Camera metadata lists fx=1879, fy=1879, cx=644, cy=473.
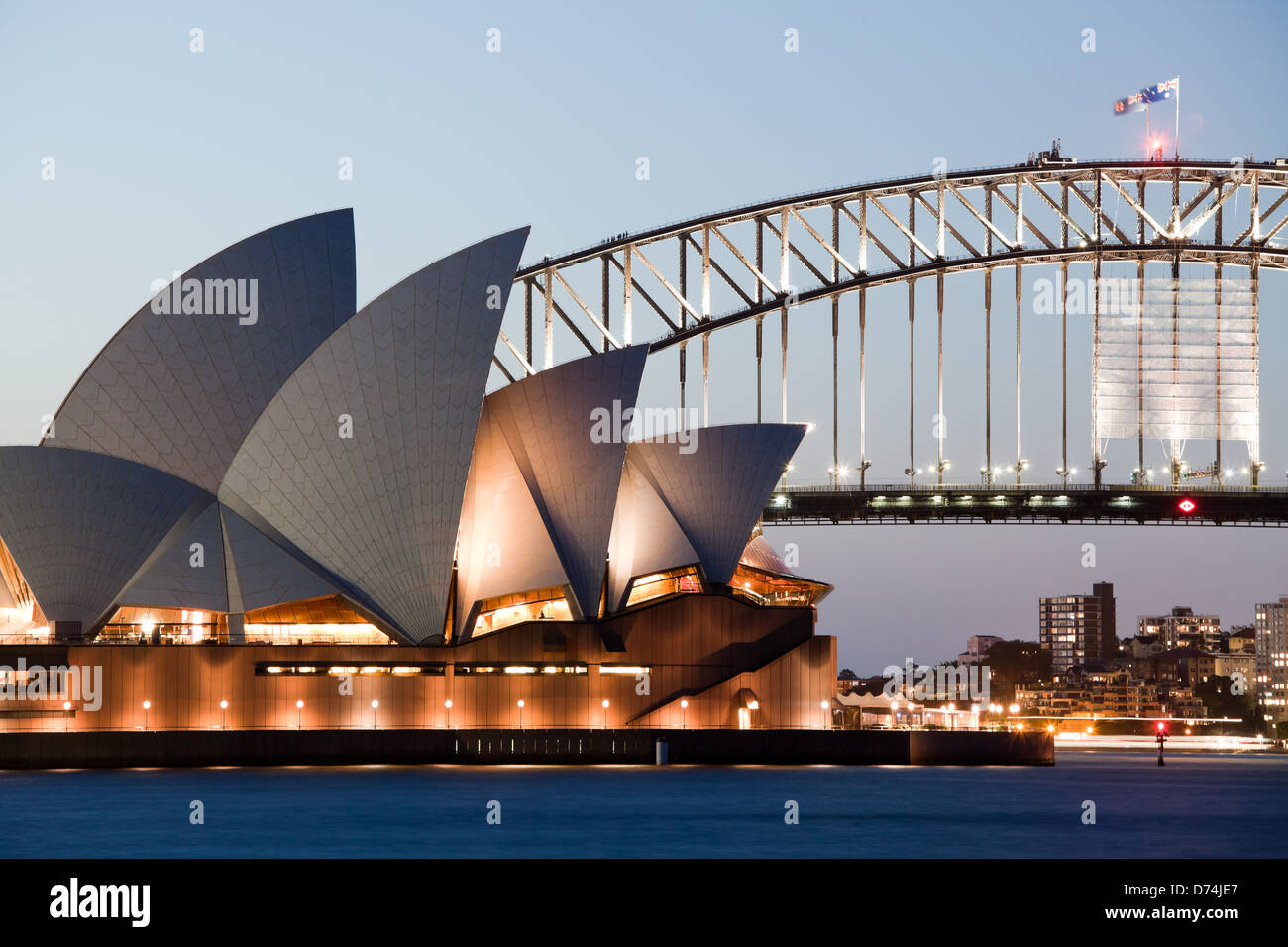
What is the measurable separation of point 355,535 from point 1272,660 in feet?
404

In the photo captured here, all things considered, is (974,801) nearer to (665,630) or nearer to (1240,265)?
(665,630)

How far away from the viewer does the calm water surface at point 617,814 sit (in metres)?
32.4

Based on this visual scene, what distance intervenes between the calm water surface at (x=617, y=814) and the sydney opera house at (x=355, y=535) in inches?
91.8

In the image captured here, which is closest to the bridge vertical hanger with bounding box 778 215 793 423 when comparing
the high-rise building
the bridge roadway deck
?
the bridge roadway deck

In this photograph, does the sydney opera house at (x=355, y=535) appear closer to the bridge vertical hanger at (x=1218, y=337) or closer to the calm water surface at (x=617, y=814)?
the calm water surface at (x=617, y=814)

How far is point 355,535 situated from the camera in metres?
52.0

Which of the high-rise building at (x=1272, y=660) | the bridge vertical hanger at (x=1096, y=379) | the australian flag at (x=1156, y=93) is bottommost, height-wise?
the high-rise building at (x=1272, y=660)

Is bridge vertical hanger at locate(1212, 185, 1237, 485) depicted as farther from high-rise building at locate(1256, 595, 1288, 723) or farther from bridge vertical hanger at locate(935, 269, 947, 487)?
high-rise building at locate(1256, 595, 1288, 723)

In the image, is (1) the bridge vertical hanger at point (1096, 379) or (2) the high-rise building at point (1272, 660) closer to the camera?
(1) the bridge vertical hanger at point (1096, 379)

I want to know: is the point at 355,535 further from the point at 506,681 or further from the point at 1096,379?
the point at 1096,379

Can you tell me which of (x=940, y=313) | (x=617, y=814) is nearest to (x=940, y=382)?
(x=940, y=313)

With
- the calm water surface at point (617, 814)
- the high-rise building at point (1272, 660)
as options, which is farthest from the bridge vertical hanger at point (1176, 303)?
the high-rise building at point (1272, 660)

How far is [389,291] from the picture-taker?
49.4 meters

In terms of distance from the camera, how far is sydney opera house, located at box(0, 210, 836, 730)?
50.8 metres
